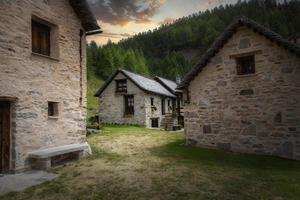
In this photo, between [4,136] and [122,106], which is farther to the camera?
[122,106]

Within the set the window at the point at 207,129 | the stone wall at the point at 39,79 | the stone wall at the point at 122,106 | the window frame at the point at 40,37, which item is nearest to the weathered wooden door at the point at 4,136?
the stone wall at the point at 39,79

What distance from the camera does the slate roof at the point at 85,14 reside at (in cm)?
984

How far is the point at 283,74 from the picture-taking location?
9.88 m

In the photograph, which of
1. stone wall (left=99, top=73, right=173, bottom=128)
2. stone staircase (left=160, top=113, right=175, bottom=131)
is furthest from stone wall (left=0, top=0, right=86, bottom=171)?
stone staircase (left=160, top=113, right=175, bottom=131)

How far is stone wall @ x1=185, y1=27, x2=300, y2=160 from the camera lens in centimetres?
971

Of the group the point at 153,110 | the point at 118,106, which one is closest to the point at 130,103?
the point at 118,106

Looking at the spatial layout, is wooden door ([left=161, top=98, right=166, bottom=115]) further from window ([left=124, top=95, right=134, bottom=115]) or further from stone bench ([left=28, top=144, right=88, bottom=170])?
stone bench ([left=28, top=144, right=88, bottom=170])

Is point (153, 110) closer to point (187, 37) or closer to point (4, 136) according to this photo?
point (4, 136)

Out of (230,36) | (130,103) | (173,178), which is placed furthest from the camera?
(130,103)

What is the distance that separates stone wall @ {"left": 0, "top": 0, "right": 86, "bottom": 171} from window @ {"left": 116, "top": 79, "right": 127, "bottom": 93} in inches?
556

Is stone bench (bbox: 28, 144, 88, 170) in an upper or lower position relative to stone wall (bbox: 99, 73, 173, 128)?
lower

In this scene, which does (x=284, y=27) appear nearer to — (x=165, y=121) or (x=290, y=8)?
(x=290, y=8)

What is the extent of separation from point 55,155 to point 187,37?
8843 centimetres

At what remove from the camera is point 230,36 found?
1124 cm
